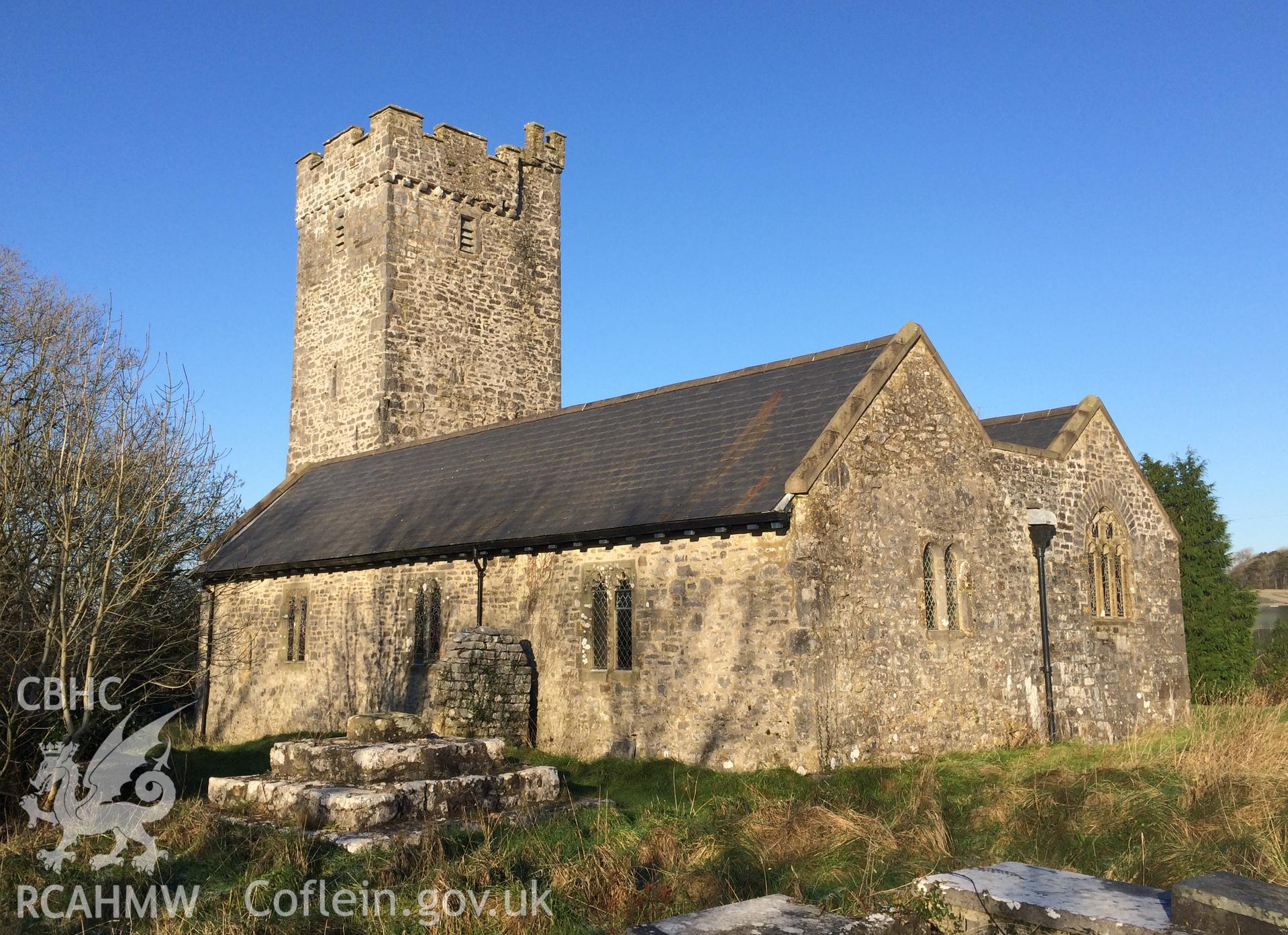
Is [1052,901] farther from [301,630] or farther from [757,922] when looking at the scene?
[301,630]

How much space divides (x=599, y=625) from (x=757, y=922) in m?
11.5

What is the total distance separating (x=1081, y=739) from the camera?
1727 cm

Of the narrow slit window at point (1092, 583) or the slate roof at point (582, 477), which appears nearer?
the slate roof at point (582, 477)

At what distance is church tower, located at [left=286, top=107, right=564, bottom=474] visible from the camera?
29.1 metres

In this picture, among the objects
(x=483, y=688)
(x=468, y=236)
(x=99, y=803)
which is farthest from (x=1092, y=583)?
(x=468, y=236)

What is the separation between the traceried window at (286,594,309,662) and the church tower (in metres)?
7.24

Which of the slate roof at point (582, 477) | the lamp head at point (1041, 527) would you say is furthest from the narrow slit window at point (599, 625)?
the lamp head at point (1041, 527)

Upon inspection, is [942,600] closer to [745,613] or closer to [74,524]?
[745,613]

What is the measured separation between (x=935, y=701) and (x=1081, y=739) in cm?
383

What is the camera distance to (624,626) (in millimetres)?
15695

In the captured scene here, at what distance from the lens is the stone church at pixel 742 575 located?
14047 mm

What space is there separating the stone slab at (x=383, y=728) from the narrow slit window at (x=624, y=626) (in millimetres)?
5160

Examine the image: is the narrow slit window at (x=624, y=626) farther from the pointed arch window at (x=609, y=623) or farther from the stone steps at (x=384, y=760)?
the stone steps at (x=384, y=760)

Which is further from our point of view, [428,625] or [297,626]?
[297,626]
